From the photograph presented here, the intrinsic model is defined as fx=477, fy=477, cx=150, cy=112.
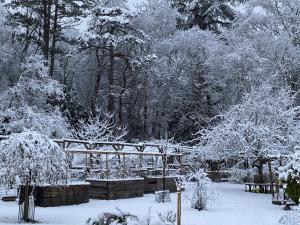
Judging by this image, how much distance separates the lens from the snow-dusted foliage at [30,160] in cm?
1108

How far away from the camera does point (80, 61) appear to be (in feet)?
133

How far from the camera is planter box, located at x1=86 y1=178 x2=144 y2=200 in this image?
1769 cm

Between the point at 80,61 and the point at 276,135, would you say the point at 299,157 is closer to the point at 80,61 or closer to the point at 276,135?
the point at 276,135

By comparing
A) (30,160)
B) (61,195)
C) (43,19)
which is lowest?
(61,195)

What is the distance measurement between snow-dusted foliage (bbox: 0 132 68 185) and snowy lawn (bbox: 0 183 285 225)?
1040 millimetres

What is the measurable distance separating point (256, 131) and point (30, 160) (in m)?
12.2

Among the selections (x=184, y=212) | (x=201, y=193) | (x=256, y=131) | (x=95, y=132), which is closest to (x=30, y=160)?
(x=184, y=212)

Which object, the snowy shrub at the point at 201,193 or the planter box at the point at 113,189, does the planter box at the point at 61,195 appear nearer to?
the planter box at the point at 113,189

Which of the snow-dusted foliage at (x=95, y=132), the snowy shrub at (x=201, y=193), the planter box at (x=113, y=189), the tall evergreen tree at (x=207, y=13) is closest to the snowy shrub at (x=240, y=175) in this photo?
the snow-dusted foliage at (x=95, y=132)

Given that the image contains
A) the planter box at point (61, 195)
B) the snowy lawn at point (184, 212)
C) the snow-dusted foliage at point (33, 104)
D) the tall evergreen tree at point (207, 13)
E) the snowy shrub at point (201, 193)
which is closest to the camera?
the snowy lawn at point (184, 212)

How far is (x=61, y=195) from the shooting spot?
14.8m

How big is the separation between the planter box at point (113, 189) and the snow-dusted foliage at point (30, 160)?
5951mm

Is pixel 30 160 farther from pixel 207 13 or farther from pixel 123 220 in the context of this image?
pixel 207 13

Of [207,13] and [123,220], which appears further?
[207,13]
